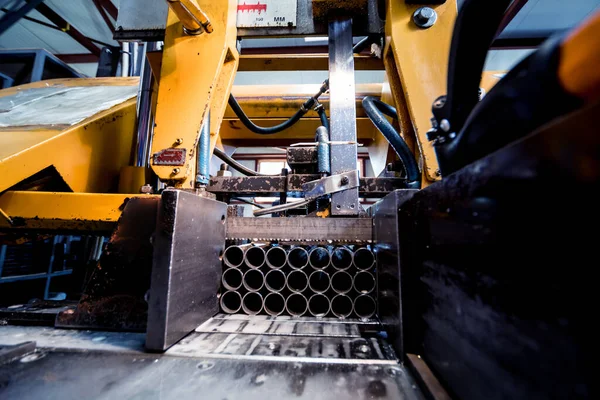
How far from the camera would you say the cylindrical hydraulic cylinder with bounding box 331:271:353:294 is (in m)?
1.06

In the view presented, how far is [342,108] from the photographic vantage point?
1388 millimetres

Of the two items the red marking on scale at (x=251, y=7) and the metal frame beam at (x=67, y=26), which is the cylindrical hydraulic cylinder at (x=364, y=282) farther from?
the metal frame beam at (x=67, y=26)

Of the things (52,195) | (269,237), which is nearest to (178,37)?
(52,195)

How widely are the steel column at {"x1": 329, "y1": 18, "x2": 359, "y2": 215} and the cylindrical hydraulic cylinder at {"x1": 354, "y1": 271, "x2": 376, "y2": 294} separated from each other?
304mm

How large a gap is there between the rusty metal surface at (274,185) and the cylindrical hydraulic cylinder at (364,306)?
55cm

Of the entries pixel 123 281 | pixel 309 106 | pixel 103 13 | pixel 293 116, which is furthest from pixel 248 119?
pixel 103 13

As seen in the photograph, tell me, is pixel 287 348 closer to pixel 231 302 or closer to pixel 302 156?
pixel 231 302

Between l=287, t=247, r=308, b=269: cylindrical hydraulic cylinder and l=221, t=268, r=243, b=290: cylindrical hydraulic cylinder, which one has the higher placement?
l=287, t=247, r=308, b=269: cylindrical hydraulic cylinder

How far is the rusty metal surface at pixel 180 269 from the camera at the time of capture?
0.75m

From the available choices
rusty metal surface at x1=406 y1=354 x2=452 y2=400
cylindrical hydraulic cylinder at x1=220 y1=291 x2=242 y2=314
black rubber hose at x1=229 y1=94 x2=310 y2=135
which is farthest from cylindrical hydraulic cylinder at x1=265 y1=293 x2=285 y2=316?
black rubber hose at x1=229 y1=94 x2=310 y2=135

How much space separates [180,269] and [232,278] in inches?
15.5

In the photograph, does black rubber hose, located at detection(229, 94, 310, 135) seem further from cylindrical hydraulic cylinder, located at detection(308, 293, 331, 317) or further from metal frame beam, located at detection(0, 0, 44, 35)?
metal frame beam, located at detection(0, 0, 44, 35)

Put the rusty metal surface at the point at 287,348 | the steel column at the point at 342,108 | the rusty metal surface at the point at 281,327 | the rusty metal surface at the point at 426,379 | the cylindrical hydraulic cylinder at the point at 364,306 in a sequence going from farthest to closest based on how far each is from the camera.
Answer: the steel column at the point at 342,108 < the cylindrical hydraulic cylinder at the point at 364,306 < the rusty metal surface at the point at 281,327 < the rusty metal surface at the point at 287,348 < the rusty metal surface at the point at 426,379

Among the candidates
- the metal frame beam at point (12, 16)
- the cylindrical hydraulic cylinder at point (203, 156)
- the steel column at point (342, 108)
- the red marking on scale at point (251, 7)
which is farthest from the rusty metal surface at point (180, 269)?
the metal frame beam at point (12, 16)
